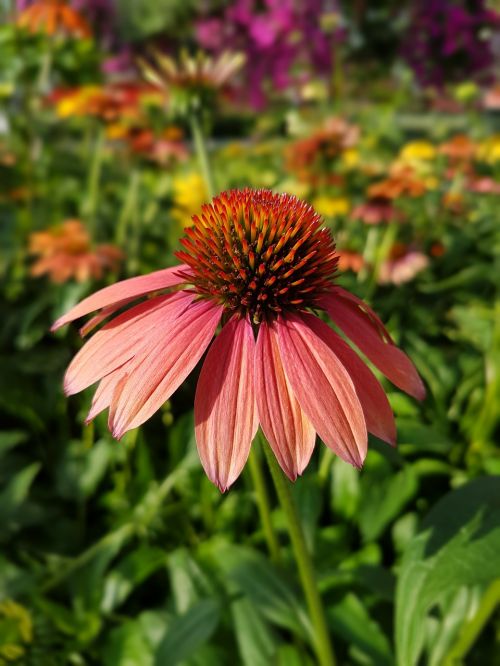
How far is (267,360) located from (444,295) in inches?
50.2

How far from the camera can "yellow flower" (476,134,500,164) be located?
215 centimetres

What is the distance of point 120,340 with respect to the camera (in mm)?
572

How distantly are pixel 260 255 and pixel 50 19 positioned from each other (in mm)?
1846

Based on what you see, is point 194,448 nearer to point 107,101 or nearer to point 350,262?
point 350,262

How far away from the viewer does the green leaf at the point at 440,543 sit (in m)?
0.58

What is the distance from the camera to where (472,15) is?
122 inches

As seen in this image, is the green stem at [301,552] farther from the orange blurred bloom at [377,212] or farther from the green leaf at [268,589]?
the orange blurred bloom at [377,212]

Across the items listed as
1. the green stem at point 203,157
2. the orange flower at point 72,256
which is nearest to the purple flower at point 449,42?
the green stem at point 203,157

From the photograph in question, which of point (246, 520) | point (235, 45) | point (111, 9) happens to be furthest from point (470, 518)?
point (111, 9)

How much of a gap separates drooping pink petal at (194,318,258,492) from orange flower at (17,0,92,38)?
74.9 inches

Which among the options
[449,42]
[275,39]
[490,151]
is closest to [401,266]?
[490,151]

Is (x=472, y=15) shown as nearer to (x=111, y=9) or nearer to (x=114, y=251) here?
(x=111, y=9)

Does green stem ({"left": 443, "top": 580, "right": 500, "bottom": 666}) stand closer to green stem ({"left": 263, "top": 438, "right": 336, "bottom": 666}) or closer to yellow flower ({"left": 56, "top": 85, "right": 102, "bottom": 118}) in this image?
green stem ({"left": 263, "top": 438, "right": 336, "bottom": 666})

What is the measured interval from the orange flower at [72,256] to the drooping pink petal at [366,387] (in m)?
1.04
